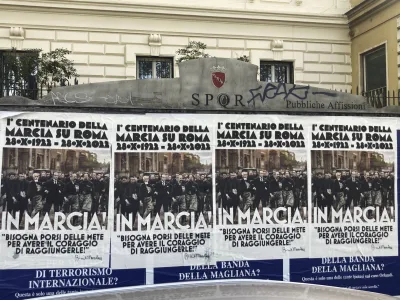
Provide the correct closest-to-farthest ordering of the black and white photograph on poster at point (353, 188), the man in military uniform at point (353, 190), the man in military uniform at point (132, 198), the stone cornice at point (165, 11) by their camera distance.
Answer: the man in military uniform at point (132, 198) → the black and white photograph on poster at point (353, 188) → the man in military uniform at point (353, 190) → the stone cornice at point (165, 11)

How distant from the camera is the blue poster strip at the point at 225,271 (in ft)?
19.6

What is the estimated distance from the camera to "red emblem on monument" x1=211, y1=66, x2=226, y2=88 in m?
6.36

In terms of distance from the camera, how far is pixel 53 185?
575 centimetres

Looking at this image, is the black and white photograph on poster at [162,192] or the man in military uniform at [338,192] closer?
the black and white photograph on poster at [162,192]

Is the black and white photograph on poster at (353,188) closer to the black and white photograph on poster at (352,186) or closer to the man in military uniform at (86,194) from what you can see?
the black and white photograph on poster at (352,186)

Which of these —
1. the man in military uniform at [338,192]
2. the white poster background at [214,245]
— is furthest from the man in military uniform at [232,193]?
the man in military uniform at [338,192]

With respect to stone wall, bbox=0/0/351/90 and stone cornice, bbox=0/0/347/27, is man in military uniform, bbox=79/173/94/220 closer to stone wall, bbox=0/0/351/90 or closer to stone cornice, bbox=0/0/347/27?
stone wall, bbox=0/0/351/90

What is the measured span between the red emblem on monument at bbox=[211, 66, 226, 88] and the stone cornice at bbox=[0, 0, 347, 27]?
30.4 feet

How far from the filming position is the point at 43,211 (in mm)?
5703

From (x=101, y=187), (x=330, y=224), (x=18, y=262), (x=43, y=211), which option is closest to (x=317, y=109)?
(x=330, y=224)

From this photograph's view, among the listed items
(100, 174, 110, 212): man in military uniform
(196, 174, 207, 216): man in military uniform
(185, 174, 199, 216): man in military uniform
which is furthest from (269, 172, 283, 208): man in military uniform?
(100, 174, 110, 212): man in military uniform

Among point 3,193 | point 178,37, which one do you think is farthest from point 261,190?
point 178,37

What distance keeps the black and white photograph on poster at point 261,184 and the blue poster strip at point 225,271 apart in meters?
0.55

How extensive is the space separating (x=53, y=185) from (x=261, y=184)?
8.66 feet
